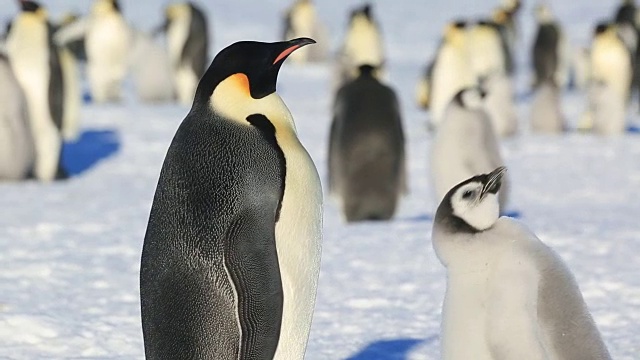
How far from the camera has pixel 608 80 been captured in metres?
15.6

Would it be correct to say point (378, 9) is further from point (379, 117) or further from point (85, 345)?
point (85, 345)

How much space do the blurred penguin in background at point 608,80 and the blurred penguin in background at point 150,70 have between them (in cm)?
597

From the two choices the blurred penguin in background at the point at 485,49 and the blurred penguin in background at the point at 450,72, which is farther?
the blurred penguin in background at the point at 485,49

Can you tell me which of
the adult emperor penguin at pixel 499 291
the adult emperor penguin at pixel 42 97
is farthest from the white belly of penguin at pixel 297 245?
the adult emperor penguin at pixel 42 97

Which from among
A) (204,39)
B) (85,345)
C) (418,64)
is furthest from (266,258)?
(418,64)

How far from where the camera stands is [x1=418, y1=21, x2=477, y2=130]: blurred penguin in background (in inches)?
561

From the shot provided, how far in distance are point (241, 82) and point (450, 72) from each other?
1145cm

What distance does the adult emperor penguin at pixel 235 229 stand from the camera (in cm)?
296

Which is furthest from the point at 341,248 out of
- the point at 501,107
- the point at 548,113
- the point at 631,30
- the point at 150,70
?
the point at 631,30

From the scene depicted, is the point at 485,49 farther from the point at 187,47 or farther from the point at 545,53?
the point at 187,47

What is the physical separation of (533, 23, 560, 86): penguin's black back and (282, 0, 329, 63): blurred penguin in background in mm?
5711

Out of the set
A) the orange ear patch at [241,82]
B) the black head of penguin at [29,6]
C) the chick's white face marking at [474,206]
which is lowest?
the black head of penguin at [29,6]

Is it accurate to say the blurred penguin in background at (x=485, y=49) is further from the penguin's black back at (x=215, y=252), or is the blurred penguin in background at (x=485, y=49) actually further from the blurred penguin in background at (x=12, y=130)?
the penguin's black back at (x=215, y=252)

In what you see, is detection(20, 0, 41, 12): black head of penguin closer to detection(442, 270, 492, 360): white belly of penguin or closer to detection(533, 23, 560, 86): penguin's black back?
detection(442, 270, 492, 360): white belly of penguin
